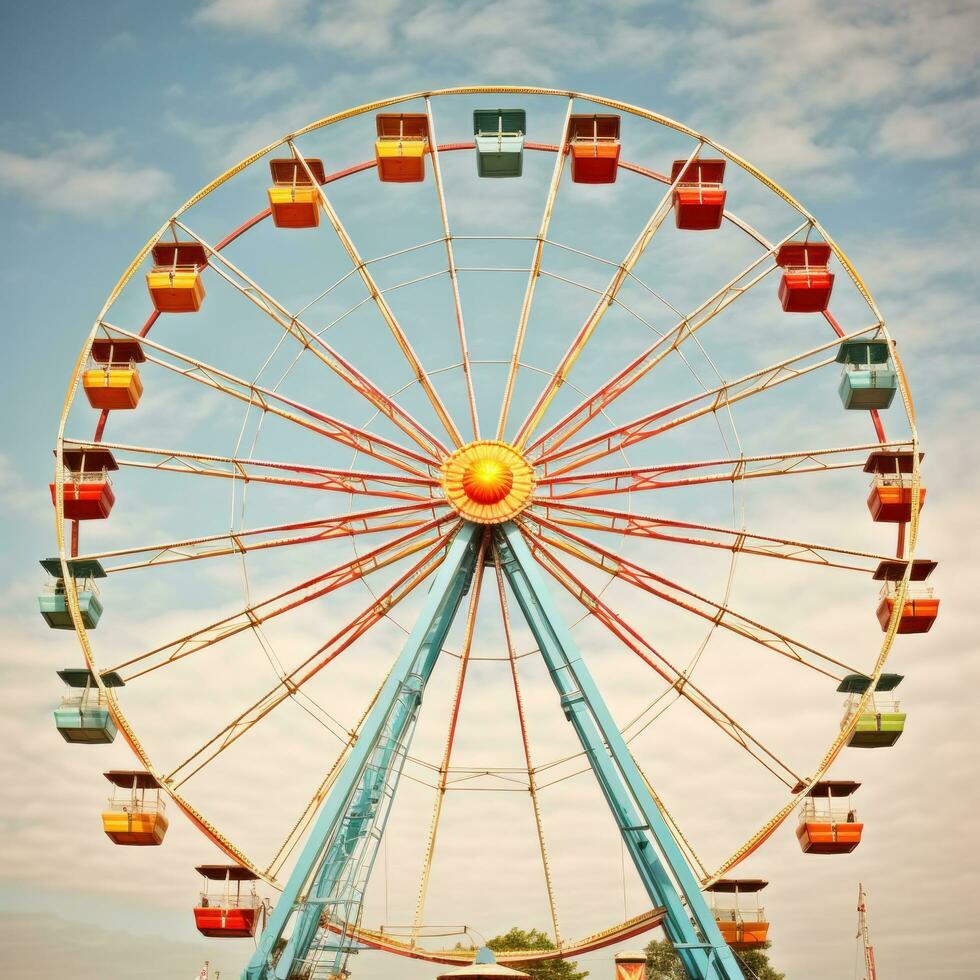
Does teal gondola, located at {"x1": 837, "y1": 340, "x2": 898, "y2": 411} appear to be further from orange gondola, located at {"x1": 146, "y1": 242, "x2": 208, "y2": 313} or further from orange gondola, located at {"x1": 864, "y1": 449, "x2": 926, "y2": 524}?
orange gondola, located at {"x1": 146, "y1": 242, "x2": 208, "y2": 313}

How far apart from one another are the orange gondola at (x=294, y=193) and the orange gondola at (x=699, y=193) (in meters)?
6.89

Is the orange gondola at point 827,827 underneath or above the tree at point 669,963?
underneath

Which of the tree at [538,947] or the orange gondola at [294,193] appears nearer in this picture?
the orange gondola at [294,193]

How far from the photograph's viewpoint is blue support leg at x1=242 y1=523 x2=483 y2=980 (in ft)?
72.6

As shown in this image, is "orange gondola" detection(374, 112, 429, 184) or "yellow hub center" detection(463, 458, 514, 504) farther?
"orange gondola" detection(374, 112, 429, 184)

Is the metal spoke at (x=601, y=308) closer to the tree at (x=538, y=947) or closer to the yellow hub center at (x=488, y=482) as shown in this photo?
the yellow hub center at (x=488, y=482)

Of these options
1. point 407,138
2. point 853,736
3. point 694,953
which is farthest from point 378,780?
point 407,138

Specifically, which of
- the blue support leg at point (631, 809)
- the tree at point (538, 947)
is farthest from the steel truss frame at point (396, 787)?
the tree at point (538, 947)

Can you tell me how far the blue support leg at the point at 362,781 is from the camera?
2214 centimetres

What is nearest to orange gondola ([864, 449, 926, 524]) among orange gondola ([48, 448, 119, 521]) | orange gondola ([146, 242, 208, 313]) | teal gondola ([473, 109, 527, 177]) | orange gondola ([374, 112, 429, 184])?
teal gondola ([473, 109, 527, 177])

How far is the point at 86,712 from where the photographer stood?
2431 cm

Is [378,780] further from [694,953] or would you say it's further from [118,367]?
[118,367]

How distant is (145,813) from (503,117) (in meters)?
14.2

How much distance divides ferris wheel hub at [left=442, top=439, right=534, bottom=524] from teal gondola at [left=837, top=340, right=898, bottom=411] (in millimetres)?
6093
